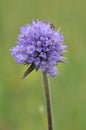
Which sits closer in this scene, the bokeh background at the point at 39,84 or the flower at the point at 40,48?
the flower at the point at 40,48

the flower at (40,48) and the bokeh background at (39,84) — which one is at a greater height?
the bokeh background at (39,84)

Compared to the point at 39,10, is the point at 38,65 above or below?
below

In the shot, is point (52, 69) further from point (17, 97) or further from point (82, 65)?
point (82, 65)

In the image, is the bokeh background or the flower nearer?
the flower

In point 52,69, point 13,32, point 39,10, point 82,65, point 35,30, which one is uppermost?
point 39,10

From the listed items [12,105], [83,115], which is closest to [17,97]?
[12,105]
